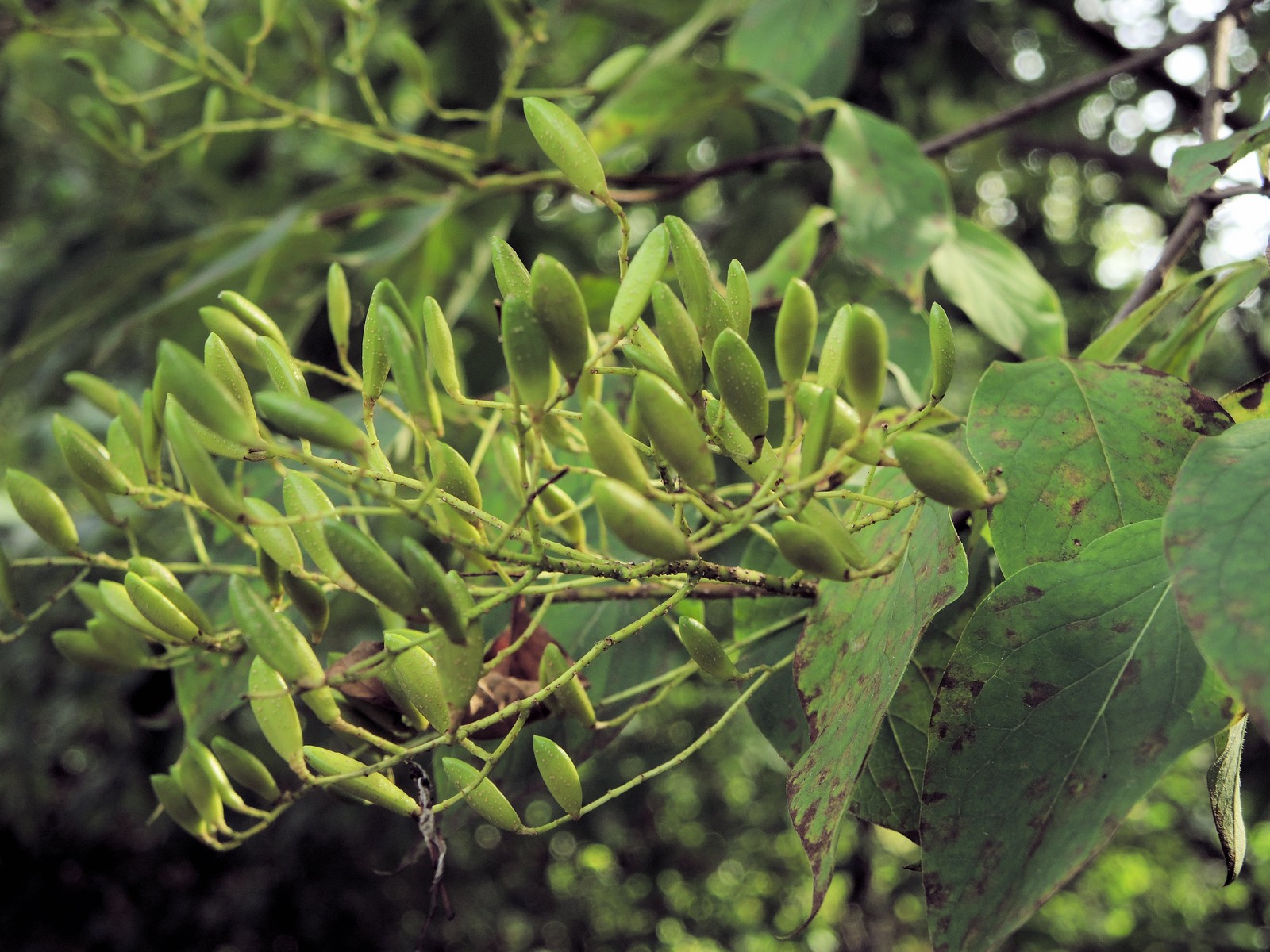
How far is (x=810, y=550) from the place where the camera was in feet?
1.03

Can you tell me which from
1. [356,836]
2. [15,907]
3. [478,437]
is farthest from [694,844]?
[478,437]

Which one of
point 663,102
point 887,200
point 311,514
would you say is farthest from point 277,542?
point 663,102

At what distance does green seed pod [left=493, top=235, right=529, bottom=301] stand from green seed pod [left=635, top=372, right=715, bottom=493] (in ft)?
0.23

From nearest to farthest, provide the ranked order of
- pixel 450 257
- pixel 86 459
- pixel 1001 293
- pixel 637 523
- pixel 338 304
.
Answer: pixel 637 523, pixel 86 459, pixel 338 304, pixel 1001 293, pixel 450 257

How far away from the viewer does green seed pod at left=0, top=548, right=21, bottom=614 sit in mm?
466

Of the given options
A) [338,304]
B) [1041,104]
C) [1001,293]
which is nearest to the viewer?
[338,304]

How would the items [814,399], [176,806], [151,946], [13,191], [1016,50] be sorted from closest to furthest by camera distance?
[814,399] → [176,806] → [13,191] → [1016,50] → [151,946]

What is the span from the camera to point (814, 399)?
0.32 metres

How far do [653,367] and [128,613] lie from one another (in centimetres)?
24

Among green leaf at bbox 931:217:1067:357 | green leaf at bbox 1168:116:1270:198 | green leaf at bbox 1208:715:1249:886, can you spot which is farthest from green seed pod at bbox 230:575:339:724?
green leaf at bbox 931:217:1067:357

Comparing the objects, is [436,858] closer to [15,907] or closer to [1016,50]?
[1016,50]

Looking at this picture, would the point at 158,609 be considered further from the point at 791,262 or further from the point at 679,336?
the point at 791,262

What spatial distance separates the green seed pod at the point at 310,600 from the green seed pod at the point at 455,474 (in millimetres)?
59

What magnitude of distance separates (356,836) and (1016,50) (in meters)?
2.23
